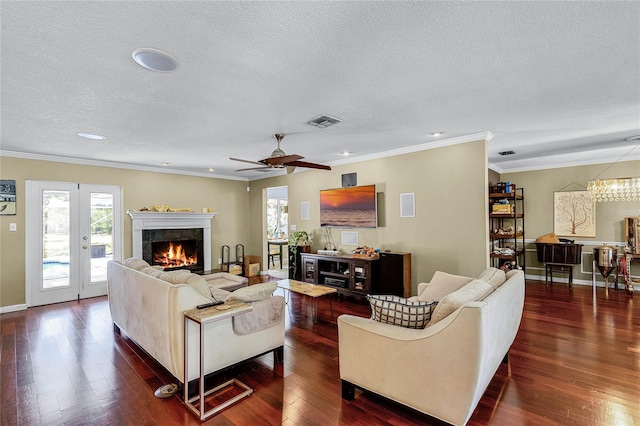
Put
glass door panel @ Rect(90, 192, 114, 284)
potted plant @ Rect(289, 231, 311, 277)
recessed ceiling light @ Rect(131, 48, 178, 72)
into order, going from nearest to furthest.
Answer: recessed ceiling light @ Rect(131, 48, 178, 72), glass door panel @ Rect(90, 192, 114, 284), potted plant @ Rect(289, 231, 311, 277)

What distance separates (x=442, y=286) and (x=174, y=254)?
578 cm

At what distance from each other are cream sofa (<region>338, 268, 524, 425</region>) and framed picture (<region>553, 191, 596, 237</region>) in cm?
546

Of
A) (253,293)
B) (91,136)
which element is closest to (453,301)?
(253,293)

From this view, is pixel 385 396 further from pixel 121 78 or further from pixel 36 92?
pixel 36 92

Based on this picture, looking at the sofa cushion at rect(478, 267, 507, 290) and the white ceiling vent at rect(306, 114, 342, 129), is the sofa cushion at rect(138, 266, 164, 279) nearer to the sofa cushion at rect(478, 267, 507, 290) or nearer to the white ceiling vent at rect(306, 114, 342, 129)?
the white ceiling vent at rect(306, 114, 342, 129)

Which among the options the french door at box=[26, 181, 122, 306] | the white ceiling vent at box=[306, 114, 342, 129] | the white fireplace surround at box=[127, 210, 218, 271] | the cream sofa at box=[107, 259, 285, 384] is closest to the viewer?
the cream sofa at box=[107, 259, 285, 384]

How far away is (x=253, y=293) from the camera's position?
2729mm

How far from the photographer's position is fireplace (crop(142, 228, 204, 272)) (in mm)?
6251

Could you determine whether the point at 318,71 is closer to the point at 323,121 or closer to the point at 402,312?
the point at 323,121

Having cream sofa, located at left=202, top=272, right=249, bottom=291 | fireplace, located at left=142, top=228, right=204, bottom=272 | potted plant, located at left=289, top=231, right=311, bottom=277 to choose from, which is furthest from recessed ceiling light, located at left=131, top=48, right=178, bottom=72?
fireplace, located at left=142, top=228, right=204, bottom=272

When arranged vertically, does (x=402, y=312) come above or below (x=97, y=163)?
below

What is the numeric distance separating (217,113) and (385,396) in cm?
300

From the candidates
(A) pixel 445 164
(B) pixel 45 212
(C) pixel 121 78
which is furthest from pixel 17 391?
(A) pixel 445 164

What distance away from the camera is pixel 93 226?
5.64 metres
